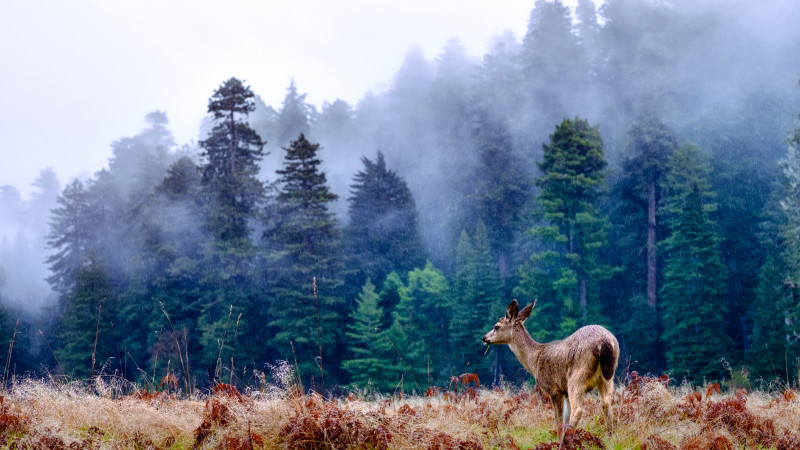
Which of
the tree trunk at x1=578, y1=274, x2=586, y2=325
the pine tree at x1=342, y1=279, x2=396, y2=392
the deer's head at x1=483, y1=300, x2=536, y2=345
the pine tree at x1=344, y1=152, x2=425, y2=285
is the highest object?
the pine tree at x1=344, y1=152, x2=425, y2=285

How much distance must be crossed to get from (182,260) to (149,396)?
3774 cm

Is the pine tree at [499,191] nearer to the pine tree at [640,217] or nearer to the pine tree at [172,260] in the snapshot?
the pine tree at [640,217]

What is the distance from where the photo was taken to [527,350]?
7.25 meters

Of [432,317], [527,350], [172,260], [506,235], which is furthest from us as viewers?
[506,235]

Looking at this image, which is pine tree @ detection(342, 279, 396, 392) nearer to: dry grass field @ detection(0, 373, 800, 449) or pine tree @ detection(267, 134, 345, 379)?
pine tree @ detection(267, 134, 345, 379)

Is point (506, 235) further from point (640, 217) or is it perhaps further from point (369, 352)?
point (369, 352)

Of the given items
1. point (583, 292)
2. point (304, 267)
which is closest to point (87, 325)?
point (304, 267)

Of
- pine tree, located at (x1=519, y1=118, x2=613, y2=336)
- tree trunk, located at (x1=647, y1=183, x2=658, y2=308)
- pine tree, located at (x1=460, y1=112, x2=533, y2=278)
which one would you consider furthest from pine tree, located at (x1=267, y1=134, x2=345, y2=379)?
tree trunk, located at (x1=647, y1=183, x2=658, y2=308)

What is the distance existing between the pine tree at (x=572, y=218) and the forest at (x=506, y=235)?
0.16 metres

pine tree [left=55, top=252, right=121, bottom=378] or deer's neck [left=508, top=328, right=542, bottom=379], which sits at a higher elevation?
deer's neck [left=508, top=328, right=542, bottom=379]

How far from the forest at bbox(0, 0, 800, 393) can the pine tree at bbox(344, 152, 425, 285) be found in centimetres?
17

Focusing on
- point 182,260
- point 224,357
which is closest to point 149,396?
point 224,357

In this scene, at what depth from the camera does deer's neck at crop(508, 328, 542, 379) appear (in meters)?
7.05

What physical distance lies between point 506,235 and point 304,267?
17.4m
